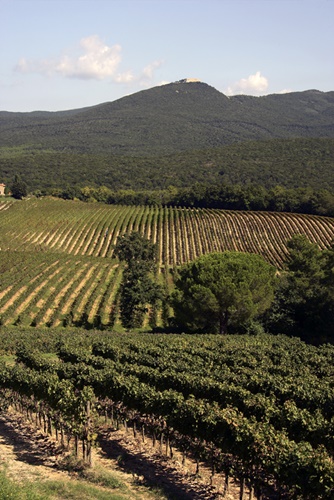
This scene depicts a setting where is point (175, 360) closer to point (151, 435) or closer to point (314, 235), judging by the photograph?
point (151, 435)

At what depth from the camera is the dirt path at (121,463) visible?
1811 cm

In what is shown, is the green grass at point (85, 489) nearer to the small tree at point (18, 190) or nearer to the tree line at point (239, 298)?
the tree line at point (239, 298)

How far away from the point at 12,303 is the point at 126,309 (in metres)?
13.3

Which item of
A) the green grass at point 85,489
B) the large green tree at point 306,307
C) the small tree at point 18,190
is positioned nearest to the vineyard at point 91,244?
the small tree at point 18,190

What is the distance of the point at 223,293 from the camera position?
43188mm

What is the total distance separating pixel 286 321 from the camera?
155 ft

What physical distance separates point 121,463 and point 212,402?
4.95 m

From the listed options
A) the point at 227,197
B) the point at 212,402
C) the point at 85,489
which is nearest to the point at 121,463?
the point at 85,489

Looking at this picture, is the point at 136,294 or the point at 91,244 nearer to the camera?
the point at 136,294

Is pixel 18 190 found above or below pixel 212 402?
Answer: above

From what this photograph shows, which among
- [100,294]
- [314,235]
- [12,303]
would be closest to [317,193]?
[314,235]

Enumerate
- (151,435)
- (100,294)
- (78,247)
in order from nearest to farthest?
(151,435)
(100,294)
(78,247)

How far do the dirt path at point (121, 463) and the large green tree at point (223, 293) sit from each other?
70.4 feet

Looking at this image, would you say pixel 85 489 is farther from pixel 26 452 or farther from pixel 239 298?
pixel 239 298
